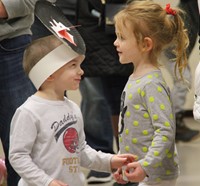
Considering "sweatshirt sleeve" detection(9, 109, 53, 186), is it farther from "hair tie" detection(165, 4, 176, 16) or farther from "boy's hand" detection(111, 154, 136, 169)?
"hair tie" detection(165, 4, 176, 16)

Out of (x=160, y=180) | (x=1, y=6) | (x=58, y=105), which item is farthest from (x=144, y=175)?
(x=1, y=6)

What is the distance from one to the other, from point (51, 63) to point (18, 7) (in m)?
0.37

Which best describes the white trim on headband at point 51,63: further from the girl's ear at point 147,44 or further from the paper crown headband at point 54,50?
the girl's ear at point 147,44

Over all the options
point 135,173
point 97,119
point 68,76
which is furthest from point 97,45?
point 135,173

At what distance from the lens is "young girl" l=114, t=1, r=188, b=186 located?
8.63 ft

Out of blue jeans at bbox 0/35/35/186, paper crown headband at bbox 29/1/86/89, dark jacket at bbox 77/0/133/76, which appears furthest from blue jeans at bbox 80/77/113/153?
paper crown headband at bbox 29/1/86/89

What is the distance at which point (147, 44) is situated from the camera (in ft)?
9.07

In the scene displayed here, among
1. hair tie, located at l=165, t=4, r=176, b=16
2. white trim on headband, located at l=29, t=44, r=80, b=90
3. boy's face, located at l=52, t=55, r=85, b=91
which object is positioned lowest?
boy's face, located at l=52, t=55, r=85, b=91

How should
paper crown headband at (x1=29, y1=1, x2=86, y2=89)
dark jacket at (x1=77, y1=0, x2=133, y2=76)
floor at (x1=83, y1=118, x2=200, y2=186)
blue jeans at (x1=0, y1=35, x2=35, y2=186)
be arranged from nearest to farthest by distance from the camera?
1. paper crown headband at (x1=29, y1=1, x2=86, y2=89)
2. blue jeans at (x1=0, y1=35, x2=35, y2=186)
3. dark jacket at (x1=77, y1=0, x2=133, y2=76)
4. floor at (x1=83, y1=118, x2=200, y2=186)

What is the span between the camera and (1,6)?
278 centimetres

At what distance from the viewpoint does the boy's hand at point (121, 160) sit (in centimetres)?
268

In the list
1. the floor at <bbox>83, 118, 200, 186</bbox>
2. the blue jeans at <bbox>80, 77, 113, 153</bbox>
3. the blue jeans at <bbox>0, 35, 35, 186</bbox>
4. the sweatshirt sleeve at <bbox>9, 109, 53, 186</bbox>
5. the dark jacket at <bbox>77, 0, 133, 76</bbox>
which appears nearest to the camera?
the sweatshirt sleeve at <bbox>9, 109, 53, 186</bbox>

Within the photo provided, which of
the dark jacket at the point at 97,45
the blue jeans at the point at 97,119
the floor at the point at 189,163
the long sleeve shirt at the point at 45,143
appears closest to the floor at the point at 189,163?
the floor at the point at 189,163

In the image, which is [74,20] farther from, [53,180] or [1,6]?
[53,180]
